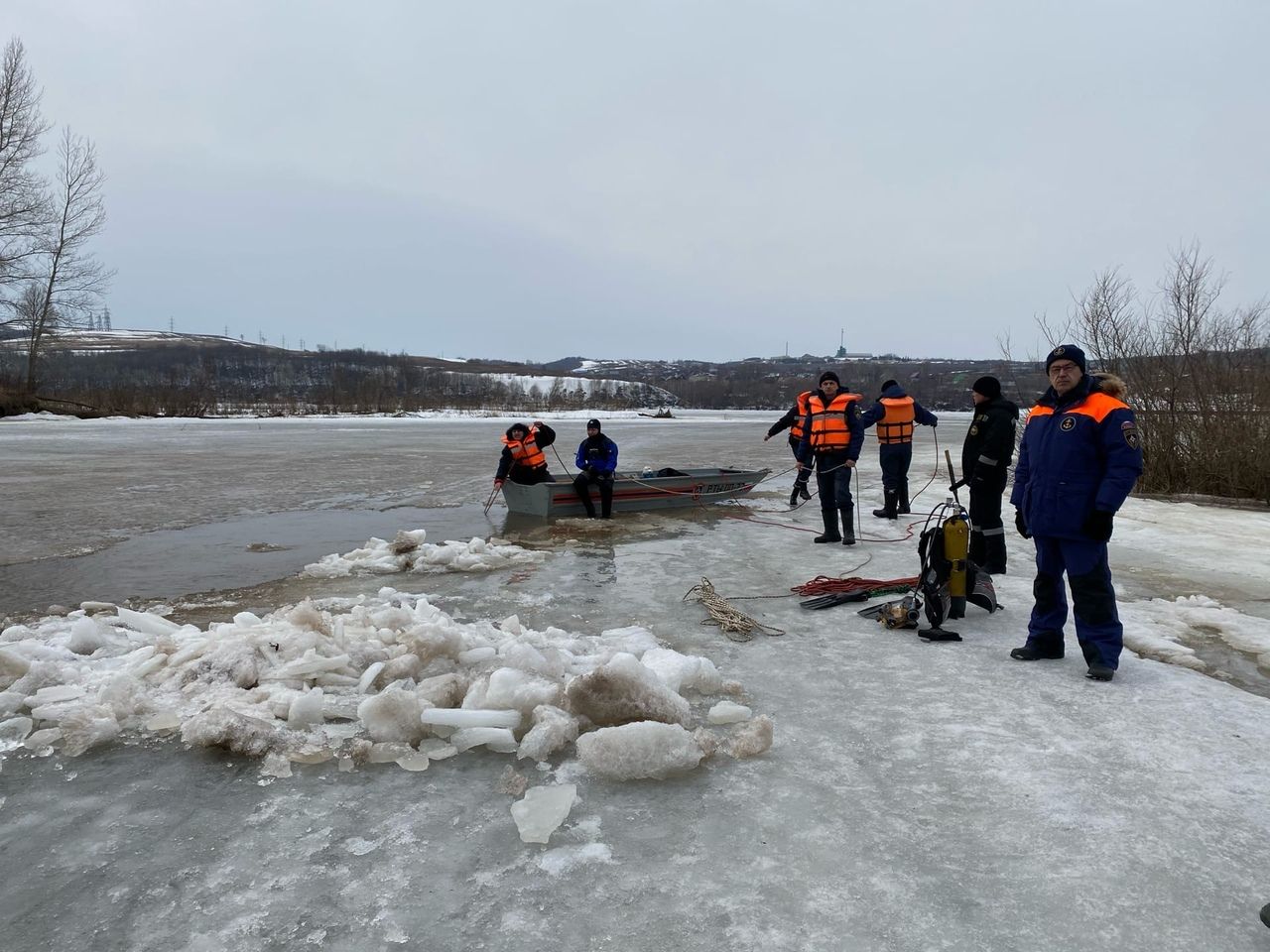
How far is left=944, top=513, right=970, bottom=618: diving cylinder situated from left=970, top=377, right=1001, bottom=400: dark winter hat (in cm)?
175

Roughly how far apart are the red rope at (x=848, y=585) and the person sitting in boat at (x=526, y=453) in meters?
5.31

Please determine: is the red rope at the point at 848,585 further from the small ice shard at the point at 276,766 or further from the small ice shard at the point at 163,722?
the small ice shard at the point at 163,722

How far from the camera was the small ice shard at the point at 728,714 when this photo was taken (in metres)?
3.53

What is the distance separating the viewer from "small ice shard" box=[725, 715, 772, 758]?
321 cm

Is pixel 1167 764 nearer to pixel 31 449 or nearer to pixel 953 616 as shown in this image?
pixel 953 616

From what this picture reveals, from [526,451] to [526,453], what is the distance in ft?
0.09

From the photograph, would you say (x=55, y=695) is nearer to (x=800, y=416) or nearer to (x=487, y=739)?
(x=487, y=739)

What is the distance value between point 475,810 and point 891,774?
66.2 inches

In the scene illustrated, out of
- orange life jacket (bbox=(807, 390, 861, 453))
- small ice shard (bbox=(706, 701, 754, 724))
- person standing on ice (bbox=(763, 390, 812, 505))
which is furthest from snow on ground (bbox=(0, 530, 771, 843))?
person standing on ice (bbox=(763, 390, 812, 505))

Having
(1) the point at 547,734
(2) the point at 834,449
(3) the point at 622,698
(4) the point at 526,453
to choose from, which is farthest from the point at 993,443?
(4) the point at 526,453

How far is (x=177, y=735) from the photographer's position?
3355 mm

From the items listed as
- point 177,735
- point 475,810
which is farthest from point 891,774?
point 177,735

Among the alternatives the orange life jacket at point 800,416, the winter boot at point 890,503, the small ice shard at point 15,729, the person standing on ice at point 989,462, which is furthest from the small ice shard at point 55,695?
the winter boot at point 890,503

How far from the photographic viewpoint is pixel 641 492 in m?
10.9
